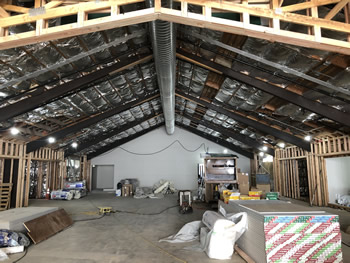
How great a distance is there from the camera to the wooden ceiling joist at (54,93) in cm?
710

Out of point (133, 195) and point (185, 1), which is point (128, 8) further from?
point (133, 195)

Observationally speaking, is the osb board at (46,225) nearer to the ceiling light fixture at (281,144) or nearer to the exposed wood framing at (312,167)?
the exposed wood framing at (312,167)

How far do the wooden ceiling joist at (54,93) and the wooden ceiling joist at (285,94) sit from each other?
70.1 inches

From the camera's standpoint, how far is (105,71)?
7.52 meters

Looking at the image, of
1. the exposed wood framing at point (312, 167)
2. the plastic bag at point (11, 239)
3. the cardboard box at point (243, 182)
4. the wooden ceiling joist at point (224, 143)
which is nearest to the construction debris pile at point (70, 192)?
the wooden ceiling joist at point (224, 143)

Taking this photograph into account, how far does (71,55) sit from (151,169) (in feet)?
44.6

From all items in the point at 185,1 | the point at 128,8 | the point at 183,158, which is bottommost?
the point at 183,158

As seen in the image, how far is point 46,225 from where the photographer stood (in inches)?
279

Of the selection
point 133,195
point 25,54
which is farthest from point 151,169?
point 25,54

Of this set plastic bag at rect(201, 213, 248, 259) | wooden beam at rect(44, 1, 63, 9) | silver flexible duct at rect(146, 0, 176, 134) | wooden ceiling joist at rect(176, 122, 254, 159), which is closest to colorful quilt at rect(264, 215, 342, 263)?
plastic bag at rect(201, 213, 248, 259)

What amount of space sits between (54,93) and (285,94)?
6.80m

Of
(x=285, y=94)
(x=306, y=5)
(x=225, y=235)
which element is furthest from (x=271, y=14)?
(x=225, y=235)

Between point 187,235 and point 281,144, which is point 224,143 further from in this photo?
point 187,235

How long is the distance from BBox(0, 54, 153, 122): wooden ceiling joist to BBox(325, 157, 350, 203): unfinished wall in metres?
9.66
